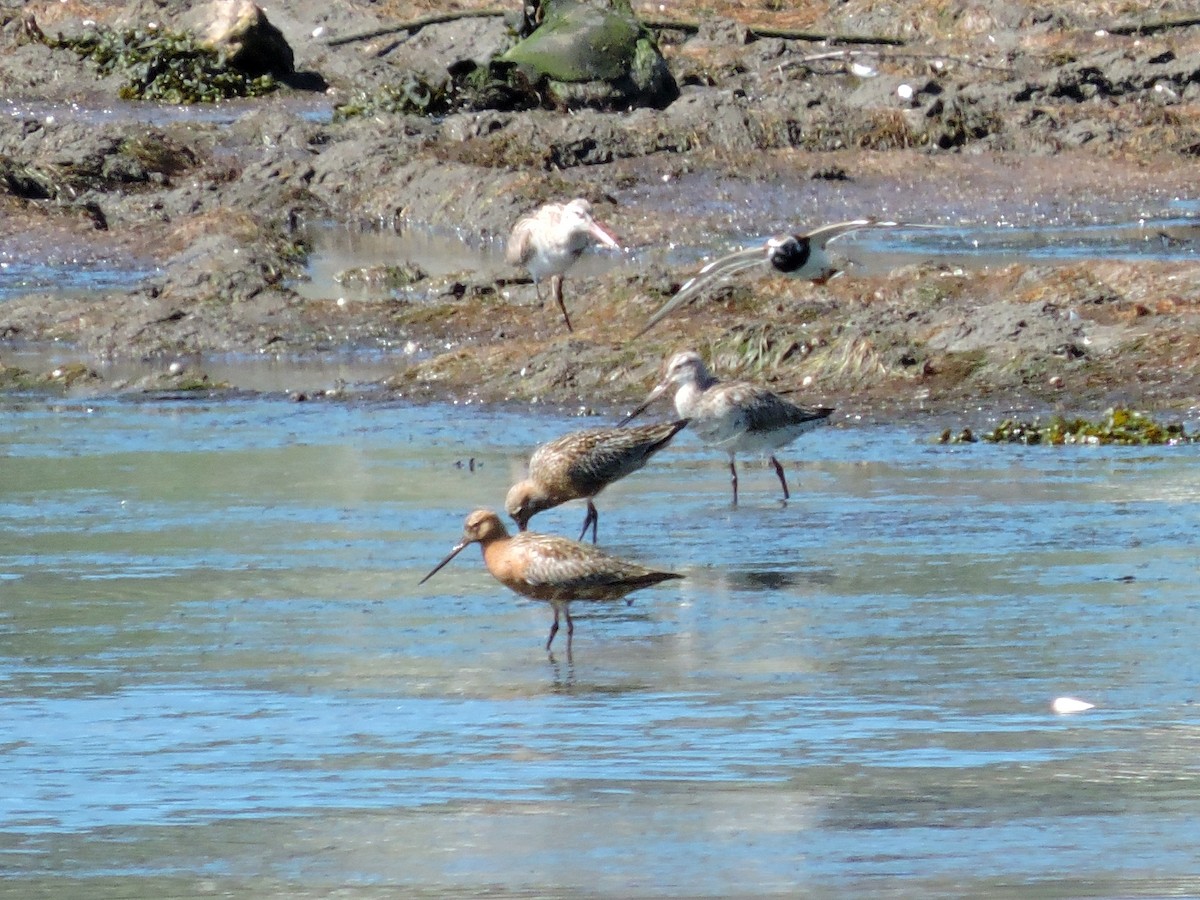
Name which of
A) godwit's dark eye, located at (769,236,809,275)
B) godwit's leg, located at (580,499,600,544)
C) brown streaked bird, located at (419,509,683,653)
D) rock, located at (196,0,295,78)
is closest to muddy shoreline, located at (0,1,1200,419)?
godwit's dark eye, located at (769,236,809,275)

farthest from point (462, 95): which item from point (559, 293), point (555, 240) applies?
point (559, 293)

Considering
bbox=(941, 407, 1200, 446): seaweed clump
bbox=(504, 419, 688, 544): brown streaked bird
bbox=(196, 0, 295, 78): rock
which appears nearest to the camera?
bbox=(504, 419, 688, 544): brown streaked bird

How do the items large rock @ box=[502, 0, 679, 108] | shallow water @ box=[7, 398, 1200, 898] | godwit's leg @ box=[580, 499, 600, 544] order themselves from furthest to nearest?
large rock @ box=[502, 0, 679, 108] < godwit's leg @ box=[580, 499, 600, 544] < shallow water @ box=[7, 398, 1200, 898]

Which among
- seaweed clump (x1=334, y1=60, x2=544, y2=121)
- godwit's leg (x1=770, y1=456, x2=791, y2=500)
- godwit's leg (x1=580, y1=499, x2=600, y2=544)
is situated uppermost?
seaweed clump (x1=334, y1=60, x2=544, y2=121)

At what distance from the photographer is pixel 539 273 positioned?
715 inches

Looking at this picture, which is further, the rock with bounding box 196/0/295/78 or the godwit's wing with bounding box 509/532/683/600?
the rock with bounding box 196/0/295/78

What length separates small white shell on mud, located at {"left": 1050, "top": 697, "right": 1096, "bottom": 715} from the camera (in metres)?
7.70

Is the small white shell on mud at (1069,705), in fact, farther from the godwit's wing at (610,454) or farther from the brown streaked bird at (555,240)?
the brown streaked bird at (555,240)

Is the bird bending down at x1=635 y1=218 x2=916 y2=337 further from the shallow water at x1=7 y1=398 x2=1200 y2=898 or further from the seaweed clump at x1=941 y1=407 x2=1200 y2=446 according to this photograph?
the seaweed clump at x1=941 y1=407 x2=1200 y2=446

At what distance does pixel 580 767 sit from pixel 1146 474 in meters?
5.67

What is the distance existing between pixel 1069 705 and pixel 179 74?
2781 centimetres

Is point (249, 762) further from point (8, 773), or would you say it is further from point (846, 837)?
point (846, 837)

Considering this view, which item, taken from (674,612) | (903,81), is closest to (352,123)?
(903,81)

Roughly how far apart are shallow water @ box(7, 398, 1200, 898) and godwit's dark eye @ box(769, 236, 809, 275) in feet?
6.37
